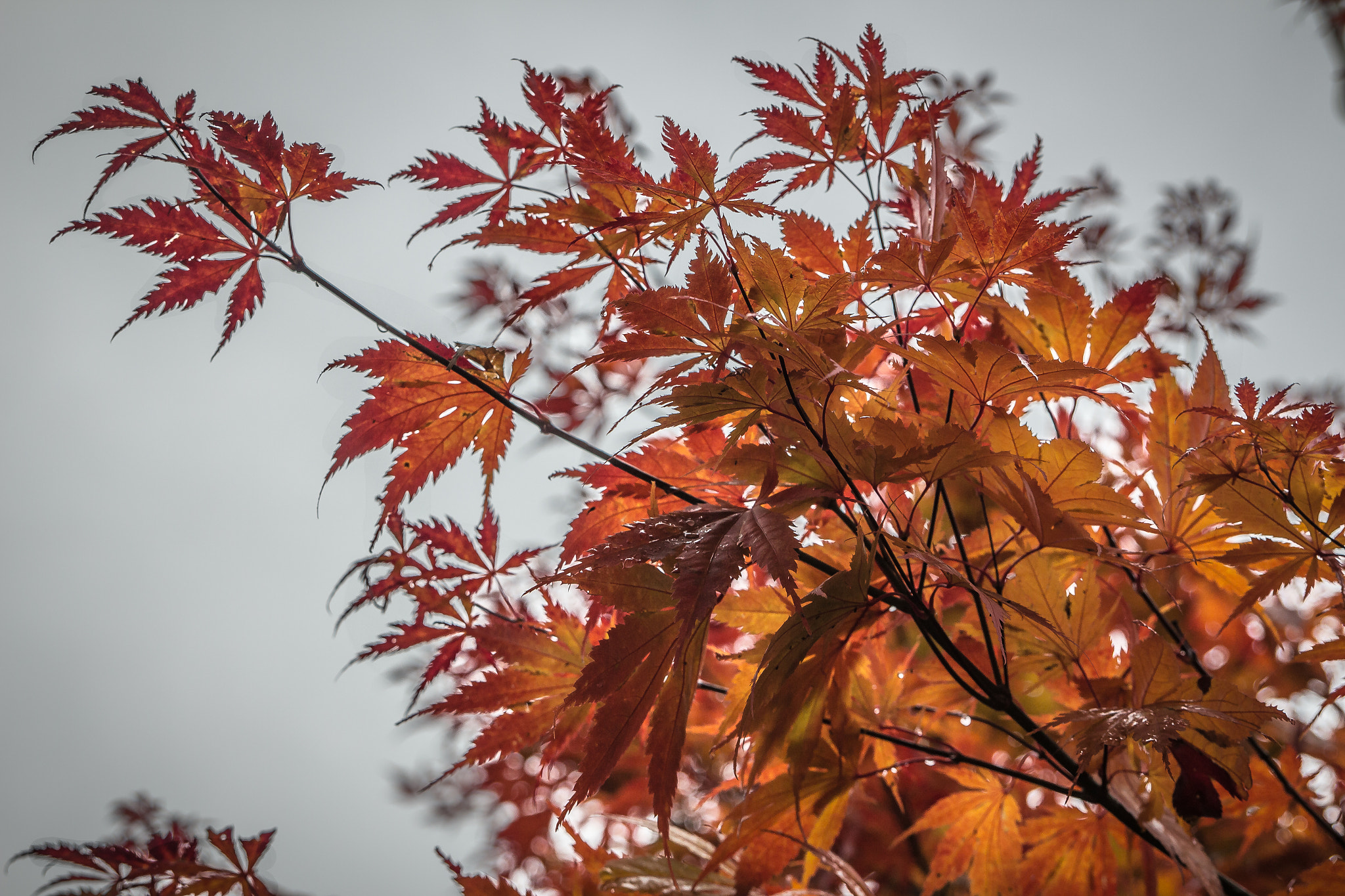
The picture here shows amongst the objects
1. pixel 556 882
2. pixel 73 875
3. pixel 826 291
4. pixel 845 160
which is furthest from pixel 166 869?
→ pixel 845 160

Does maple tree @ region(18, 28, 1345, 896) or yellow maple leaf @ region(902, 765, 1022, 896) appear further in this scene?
yellow maple leaf @ region(902, 765, 1022, 896)

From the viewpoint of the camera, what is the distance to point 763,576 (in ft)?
2.60

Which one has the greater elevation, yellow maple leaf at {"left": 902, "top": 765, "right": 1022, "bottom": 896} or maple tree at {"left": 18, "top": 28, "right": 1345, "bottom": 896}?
maple tree at {"left": 18, "top": 28, "right": 1345, "bottom": 896}

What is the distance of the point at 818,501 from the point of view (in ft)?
1.74

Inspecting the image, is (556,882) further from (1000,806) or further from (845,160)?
(845,160)

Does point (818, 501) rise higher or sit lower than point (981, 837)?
higher

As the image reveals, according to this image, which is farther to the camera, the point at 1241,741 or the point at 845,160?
the point at 845,160

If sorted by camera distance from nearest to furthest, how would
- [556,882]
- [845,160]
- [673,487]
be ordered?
[673,487]
[845,160]
[556,882]

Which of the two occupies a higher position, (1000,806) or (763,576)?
(763,576)

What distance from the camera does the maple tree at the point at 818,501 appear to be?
501mm

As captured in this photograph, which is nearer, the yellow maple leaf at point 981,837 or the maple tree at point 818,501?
the maple tree at point 818,501

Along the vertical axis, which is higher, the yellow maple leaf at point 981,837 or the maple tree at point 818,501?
the maple tree at point 818,501

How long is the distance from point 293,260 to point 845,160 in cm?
53

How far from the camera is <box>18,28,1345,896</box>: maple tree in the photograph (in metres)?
0.50
